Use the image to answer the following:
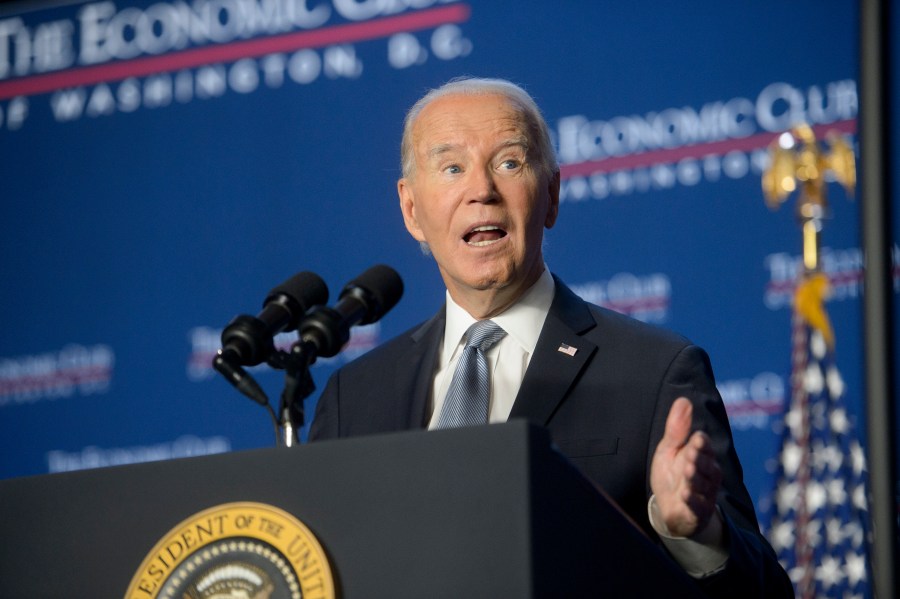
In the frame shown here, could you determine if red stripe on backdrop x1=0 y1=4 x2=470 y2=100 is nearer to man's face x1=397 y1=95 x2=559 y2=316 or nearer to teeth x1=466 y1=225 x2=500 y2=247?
man's face x1=397 y1=95 x2=559 y2=316

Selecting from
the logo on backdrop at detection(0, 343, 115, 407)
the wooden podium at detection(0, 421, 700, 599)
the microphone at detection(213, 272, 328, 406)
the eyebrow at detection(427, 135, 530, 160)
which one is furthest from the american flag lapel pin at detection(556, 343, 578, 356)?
the logo on backdrop at detection(0, 343, 115, 407)

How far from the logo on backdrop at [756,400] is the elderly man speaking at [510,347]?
42.2 inches

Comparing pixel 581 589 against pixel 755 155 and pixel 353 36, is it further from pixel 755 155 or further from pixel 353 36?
pixel 353 36

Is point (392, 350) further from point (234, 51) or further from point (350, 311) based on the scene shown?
point (234, 51)

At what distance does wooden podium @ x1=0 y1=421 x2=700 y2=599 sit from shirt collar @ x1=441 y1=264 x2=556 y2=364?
2.79 ft

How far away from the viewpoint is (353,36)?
13.5ft

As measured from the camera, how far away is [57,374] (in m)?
4.27

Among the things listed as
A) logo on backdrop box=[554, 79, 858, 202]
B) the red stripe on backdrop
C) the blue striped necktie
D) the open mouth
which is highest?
the red stripe on backdrop

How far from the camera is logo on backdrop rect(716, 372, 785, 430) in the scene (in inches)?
134

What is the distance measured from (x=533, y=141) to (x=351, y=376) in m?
0.59

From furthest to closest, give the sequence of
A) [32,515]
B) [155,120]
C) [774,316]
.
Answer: [155,120]
[774,316]
[32,515]

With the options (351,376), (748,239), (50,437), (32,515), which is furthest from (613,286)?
(32,515)

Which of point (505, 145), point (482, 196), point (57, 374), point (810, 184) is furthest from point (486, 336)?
point (57, 374)

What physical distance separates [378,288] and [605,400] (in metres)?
0.43
